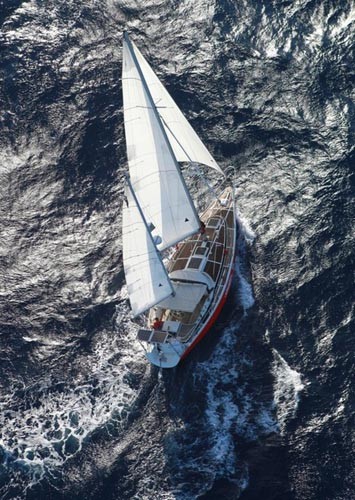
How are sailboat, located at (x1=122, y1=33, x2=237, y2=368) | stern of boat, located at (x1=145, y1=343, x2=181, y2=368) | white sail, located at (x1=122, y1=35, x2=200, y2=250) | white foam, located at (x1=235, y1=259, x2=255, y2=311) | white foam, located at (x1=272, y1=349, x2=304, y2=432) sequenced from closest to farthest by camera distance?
white foam, located at (x1=272, y1=349, x2=304, y2=432) → stern of boat, located at (x1=145, y1=343, x2=181, y2=368) → sailboat, located at (x1=122, y1=33, x2=237, y2=368) → white sail, located at (x1=122, y1=35, x2=200, y2=250) → white foam, located at (x1=235, y1=259, x2=255, y2=311)

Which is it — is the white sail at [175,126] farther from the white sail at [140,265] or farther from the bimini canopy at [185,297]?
the bimini canopy at [185,297]

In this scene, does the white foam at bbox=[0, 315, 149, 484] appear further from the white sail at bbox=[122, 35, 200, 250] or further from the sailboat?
the white sail at bbox=[122, 35, 200, 250]

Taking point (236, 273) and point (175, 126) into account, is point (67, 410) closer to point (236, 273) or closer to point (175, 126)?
point (236, 273)

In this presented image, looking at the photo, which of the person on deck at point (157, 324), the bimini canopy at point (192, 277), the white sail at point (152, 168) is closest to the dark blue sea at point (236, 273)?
the bimini canopy at point (192, 277)

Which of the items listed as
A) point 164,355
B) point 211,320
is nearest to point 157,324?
point 164,355

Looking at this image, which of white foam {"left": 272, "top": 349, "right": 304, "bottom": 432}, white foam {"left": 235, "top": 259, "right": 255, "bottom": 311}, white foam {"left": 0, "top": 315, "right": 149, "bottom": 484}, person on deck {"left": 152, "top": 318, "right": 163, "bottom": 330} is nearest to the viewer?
white foam {"left": 272, "top": 349, "right": 304, "bottom": 432}

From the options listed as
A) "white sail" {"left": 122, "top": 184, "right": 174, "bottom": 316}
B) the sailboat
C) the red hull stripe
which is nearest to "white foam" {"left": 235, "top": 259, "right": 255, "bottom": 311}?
the red hull stripe
